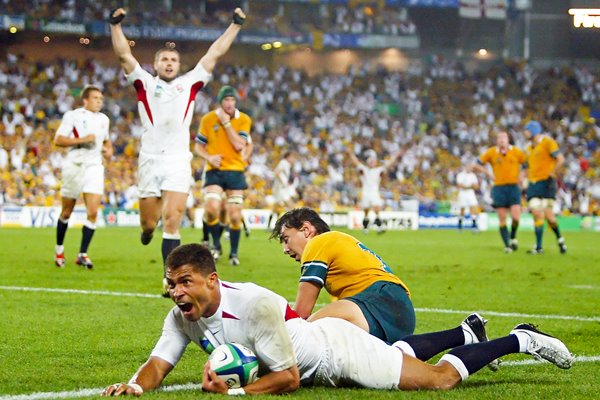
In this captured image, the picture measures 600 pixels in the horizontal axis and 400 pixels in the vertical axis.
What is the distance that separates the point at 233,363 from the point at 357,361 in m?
0.70

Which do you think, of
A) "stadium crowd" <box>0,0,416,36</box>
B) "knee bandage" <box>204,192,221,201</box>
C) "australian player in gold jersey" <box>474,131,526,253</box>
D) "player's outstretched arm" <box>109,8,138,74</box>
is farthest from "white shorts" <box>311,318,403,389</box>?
"stadium crowd" <box>0,0,416,36</box>

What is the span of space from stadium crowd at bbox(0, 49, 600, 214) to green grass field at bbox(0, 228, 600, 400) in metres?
17.8

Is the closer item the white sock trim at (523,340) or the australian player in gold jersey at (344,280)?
the white sock trim at (523,340)

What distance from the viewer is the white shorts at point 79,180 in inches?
562

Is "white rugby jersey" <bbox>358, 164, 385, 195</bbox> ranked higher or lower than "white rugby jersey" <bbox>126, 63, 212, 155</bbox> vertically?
lower

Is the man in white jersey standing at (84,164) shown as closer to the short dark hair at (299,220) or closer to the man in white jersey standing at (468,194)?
the short dark hair at (299,220)

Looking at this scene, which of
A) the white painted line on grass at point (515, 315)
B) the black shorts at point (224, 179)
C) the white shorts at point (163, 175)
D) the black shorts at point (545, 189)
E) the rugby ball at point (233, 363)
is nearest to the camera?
the rugby ball at point (233, 363)

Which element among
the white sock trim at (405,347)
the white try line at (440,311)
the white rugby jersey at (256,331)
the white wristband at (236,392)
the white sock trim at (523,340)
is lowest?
the white try line at (440,311)

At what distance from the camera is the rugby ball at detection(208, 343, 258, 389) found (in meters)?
5.30

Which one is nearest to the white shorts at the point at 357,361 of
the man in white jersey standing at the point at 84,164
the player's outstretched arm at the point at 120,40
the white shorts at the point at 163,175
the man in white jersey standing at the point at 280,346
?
the man in white jersey standing at the point at 280,346

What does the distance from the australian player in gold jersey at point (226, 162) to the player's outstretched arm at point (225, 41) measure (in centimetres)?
441

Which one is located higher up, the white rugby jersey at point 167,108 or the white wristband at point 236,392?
the white rugby jersey at point 167,108

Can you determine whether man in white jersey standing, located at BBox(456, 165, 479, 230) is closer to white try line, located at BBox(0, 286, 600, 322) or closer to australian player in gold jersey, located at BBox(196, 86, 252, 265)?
australian player in gold jersey, located at BBox(196, 86, 252, 265)

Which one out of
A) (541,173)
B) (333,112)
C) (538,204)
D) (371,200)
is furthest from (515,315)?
(333,112)
